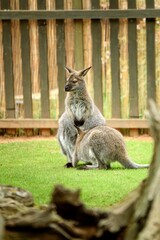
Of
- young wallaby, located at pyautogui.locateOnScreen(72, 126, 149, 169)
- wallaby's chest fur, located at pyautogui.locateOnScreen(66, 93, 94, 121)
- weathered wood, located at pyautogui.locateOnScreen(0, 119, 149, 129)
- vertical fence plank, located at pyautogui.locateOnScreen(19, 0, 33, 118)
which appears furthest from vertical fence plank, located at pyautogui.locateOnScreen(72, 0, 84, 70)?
young wallaby, located at pyautogui.locateOnScreen(72, 126, 149, 169)

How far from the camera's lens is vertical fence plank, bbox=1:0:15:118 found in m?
14.5

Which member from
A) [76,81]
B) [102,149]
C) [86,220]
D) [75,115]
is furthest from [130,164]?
[86,220]

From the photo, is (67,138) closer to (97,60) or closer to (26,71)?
(97,60)

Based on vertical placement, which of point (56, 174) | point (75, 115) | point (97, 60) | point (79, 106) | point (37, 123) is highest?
point (97, 60)

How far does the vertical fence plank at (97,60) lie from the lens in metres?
14.4

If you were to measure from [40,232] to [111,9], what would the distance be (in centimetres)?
1027

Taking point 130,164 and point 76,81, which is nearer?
point 130,164

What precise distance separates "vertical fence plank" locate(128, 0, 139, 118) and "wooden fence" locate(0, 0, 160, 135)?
0.02m

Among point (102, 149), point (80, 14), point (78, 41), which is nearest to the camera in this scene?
point (102, 149)

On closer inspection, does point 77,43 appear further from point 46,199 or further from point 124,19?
point 46,199

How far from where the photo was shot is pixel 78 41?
14.5 meters

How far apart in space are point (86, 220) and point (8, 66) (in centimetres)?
1048

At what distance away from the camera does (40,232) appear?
4.20m

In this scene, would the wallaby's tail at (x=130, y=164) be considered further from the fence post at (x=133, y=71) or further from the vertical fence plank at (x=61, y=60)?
the vertical fence plank at (x=61, y=60)
